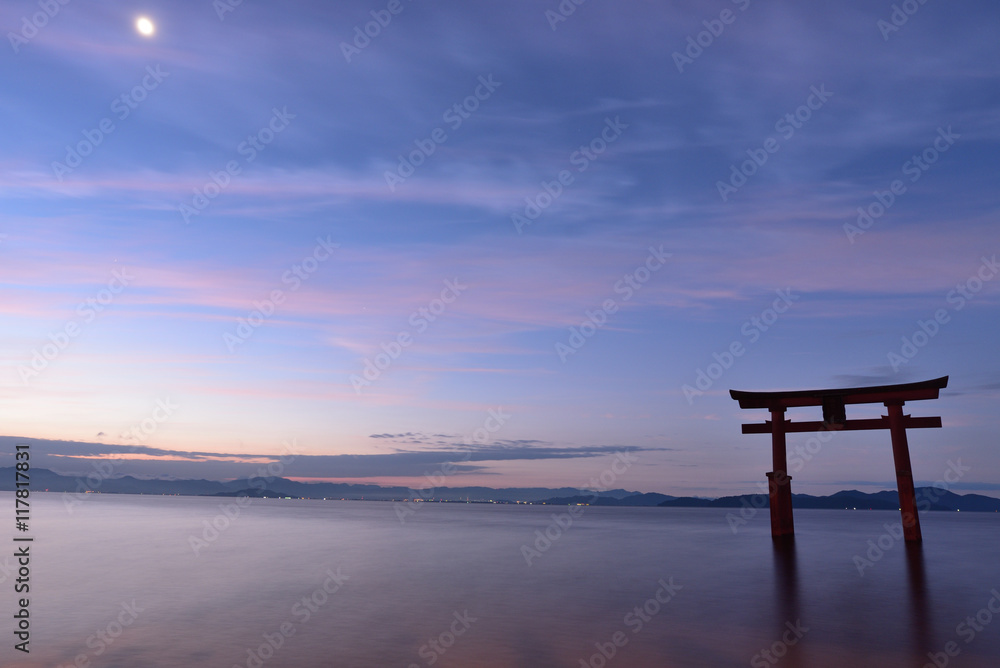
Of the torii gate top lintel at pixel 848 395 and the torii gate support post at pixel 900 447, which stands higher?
the torii gate top lintel at pixel 848 395

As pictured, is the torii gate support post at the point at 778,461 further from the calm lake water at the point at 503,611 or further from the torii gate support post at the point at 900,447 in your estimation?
the torii gate support post at the point at 900,447

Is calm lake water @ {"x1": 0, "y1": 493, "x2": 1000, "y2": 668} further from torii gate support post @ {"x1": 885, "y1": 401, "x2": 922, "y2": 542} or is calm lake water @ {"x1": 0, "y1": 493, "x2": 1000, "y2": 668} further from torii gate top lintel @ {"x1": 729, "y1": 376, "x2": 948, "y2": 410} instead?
torii gate top lintel @ {"x1": 729, "y1": 376, "x2": 948, "y2": 410}

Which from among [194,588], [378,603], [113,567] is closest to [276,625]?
[378,603]

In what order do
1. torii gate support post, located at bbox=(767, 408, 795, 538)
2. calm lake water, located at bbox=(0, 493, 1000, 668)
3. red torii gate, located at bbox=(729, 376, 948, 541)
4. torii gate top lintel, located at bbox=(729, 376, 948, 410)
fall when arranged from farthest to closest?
torii gate support post, located at bbox=(767, 408, 795, 538) < red torii gate, located at bbox=(729, 376, 948, 541) < torii gate top lintel, located at bbox=(729, 376, 948, 410) < calm lake water, located at bbox=(0, 493, 1000, 668)

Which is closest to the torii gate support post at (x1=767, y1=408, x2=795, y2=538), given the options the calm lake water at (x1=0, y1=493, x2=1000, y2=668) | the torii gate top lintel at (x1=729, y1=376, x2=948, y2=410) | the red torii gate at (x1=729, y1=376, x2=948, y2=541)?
the red torii gate at (x1=729, y1=376, x2=948, y2=541)

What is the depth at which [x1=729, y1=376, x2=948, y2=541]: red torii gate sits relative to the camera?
63.5 feet

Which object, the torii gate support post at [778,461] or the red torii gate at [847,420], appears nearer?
the red torii gate at [847,420]

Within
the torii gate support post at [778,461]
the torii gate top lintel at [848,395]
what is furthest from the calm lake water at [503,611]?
the torii gate top lintel at [848,395]

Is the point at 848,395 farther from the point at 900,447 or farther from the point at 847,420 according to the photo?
the point at 900,447

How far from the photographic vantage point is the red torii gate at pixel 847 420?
19.4 meters

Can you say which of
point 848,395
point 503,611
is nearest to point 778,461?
point 848,395

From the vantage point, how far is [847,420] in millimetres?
20672

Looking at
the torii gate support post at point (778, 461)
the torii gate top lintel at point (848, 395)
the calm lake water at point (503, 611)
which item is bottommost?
the calm lake water at point (503, 611)

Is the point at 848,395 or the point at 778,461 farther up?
the point at 848,395
